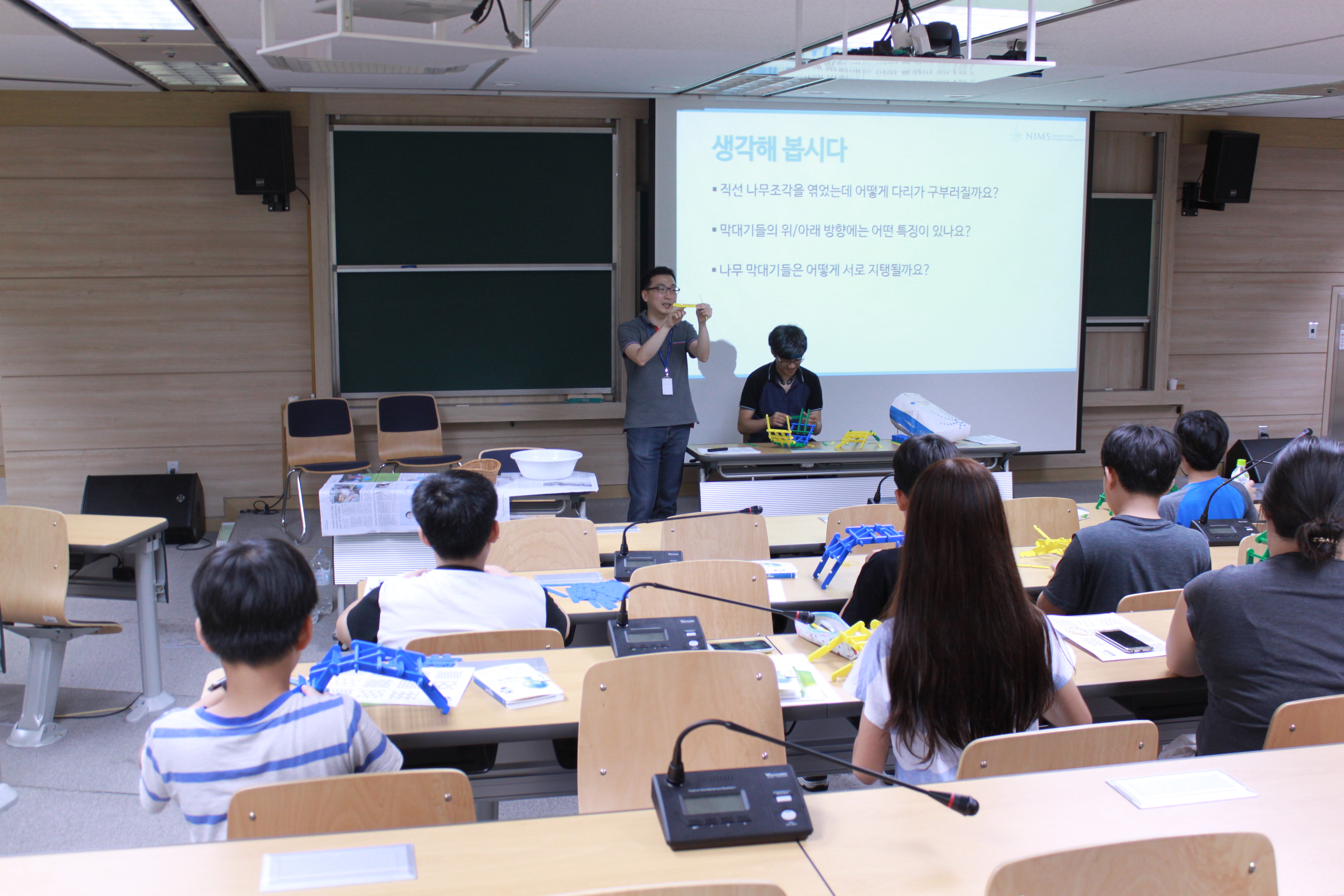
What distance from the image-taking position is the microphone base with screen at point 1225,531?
11.3 feet

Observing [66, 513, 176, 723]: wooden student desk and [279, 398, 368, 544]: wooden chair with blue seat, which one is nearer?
[66, 513, 176, 723]: wooden student desk

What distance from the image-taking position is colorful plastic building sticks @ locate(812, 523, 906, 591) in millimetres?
3061

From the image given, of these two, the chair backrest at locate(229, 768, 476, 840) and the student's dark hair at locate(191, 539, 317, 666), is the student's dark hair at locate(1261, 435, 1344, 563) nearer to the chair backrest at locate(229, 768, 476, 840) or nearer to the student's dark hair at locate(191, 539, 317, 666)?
the chair backrest at locate(229, 768, 476, 840)

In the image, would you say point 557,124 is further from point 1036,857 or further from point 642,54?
point 1036,857

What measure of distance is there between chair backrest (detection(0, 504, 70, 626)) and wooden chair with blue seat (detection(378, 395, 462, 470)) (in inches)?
118

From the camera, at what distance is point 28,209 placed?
620 cm

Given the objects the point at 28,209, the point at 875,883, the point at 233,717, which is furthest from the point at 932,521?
the point at 28,209

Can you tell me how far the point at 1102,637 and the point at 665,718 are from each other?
3.95 feet

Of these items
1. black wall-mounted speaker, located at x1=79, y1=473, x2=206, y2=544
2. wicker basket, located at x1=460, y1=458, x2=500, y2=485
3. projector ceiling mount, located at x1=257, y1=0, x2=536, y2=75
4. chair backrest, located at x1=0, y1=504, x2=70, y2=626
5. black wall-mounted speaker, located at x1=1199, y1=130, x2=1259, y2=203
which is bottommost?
black wall-mounted speaker, located at x1=79, y1=473, x2=206, y2=544

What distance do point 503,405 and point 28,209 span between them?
124 inches

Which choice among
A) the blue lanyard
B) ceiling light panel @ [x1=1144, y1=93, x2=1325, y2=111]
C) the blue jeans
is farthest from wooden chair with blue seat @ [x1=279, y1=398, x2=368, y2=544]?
ceiling light panel @ [x1=1144, y1=93, x2=1325, y2=111]

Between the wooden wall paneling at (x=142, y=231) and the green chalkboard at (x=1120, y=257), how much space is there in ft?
18.6

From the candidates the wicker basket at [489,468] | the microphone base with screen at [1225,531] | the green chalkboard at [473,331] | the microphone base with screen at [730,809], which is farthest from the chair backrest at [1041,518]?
the green chalkboard at [473,331]

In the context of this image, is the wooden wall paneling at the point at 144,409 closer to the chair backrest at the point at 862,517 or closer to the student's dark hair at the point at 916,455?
the chair backrest at the point at 862,517
